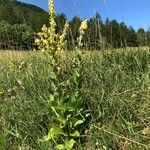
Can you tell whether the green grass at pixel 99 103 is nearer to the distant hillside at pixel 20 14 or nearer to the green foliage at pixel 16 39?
the green foliage at pixel 16 39

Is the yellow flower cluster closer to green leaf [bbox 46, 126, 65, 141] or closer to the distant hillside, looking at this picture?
green leaf [bbox 46, 126, 65, 141]

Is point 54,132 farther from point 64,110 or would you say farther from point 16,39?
point 16,39

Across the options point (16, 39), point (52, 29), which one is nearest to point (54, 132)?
point (52, 29)

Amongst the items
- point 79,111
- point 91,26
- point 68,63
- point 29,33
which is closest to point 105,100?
point 79,111

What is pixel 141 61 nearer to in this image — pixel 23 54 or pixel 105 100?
pixel 105 100

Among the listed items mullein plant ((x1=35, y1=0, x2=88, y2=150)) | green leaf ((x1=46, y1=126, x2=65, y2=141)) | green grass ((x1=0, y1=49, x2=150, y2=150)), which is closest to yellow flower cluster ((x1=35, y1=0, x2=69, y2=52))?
mullein plant ((x1=35, y1=0, x2=88, y2=150))

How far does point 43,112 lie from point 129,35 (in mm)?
3028

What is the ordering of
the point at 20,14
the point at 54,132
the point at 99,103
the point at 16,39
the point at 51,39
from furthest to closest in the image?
the point at 20,14
the point at 16,39
the point at 99,103
the point at 51,39
the point at 54,132

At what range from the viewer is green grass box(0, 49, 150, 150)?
5.41 metres

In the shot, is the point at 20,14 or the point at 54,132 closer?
the point at 54,132

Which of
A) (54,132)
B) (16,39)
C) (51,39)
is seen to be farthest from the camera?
(16,39)

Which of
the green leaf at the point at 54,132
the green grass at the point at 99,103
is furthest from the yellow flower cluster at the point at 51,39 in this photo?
the green leaf at the point at 54,132

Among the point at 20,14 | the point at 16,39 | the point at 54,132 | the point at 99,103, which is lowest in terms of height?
the point at 54,132

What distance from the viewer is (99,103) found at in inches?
238
